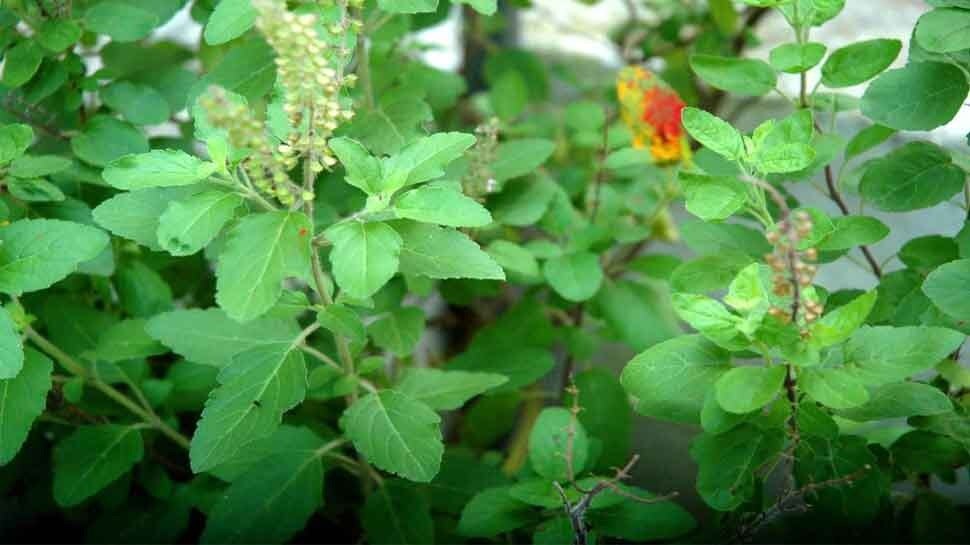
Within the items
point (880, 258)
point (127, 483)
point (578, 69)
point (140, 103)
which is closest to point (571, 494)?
point (127, 483)

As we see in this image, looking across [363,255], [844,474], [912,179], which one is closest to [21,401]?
[363,255]

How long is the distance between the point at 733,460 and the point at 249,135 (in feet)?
2.12

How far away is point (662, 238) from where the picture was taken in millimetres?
2217

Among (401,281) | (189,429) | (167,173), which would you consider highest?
(167,173)

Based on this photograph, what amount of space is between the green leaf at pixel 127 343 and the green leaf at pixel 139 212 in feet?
1.01

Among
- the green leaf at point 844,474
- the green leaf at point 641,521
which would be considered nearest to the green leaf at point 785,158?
the green leaf at point 844,474

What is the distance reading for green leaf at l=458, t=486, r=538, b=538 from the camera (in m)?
1.30

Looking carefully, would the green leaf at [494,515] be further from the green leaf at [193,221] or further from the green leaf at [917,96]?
the green leaf at [917,96]

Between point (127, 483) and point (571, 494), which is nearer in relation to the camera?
point (571, 494)

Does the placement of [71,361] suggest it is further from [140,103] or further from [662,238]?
[662,238]

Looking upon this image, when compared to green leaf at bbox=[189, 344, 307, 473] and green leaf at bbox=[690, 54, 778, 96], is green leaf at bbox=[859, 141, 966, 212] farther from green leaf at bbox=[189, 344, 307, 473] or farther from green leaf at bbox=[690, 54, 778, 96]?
green leaf at bbox=[189, 344, 307, 473]

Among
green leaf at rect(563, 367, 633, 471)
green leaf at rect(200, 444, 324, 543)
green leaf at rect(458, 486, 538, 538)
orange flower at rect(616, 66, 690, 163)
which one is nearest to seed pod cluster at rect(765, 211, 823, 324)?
green leaf at rect(458, 486, 538, 538)

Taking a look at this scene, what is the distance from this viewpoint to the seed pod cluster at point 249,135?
0.91 metres

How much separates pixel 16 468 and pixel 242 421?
676 millimetres
